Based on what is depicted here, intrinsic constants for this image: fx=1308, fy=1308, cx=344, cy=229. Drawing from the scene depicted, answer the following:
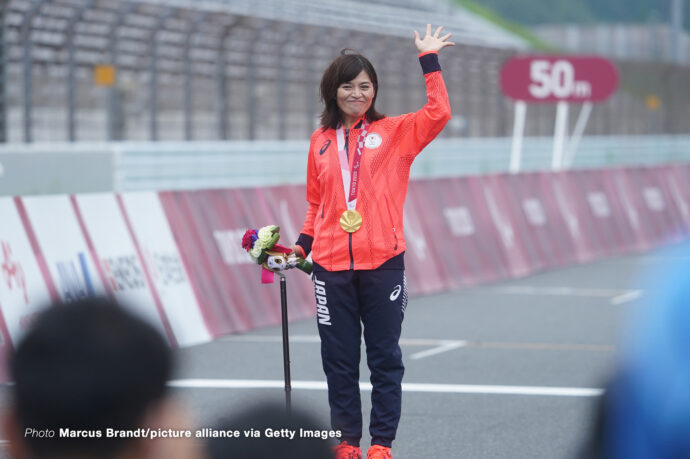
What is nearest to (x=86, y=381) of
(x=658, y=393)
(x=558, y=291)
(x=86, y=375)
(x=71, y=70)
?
(x=86, y=375)

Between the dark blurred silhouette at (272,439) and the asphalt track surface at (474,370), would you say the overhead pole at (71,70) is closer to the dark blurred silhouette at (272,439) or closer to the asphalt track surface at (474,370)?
the asphalt track surface at (474,370)

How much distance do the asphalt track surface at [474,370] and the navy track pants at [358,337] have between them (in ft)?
2.68

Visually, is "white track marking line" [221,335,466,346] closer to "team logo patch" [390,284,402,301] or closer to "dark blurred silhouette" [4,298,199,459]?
"team logo patch" [390,284,402,301]

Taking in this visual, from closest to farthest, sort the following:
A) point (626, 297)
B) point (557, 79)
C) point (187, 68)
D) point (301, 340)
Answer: point (301, 340) < point (626, 297) < point (187, 68) < point (557, 79)

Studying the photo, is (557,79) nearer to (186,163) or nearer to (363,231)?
(186,163)

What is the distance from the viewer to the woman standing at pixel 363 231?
548 cm

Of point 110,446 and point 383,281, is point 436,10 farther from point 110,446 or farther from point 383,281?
point 110,446

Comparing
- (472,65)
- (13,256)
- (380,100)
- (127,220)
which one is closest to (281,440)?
(13,256)

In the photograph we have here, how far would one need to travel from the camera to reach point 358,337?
220 inches

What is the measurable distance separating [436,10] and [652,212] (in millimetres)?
22014

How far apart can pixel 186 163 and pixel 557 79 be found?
6.94 meters

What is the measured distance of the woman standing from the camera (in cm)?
548

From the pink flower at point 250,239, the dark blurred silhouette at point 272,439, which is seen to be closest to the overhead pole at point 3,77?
the pink flower at point 250,239

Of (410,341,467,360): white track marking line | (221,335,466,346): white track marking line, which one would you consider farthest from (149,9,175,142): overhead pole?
(410,341,467,360): white track marking line
